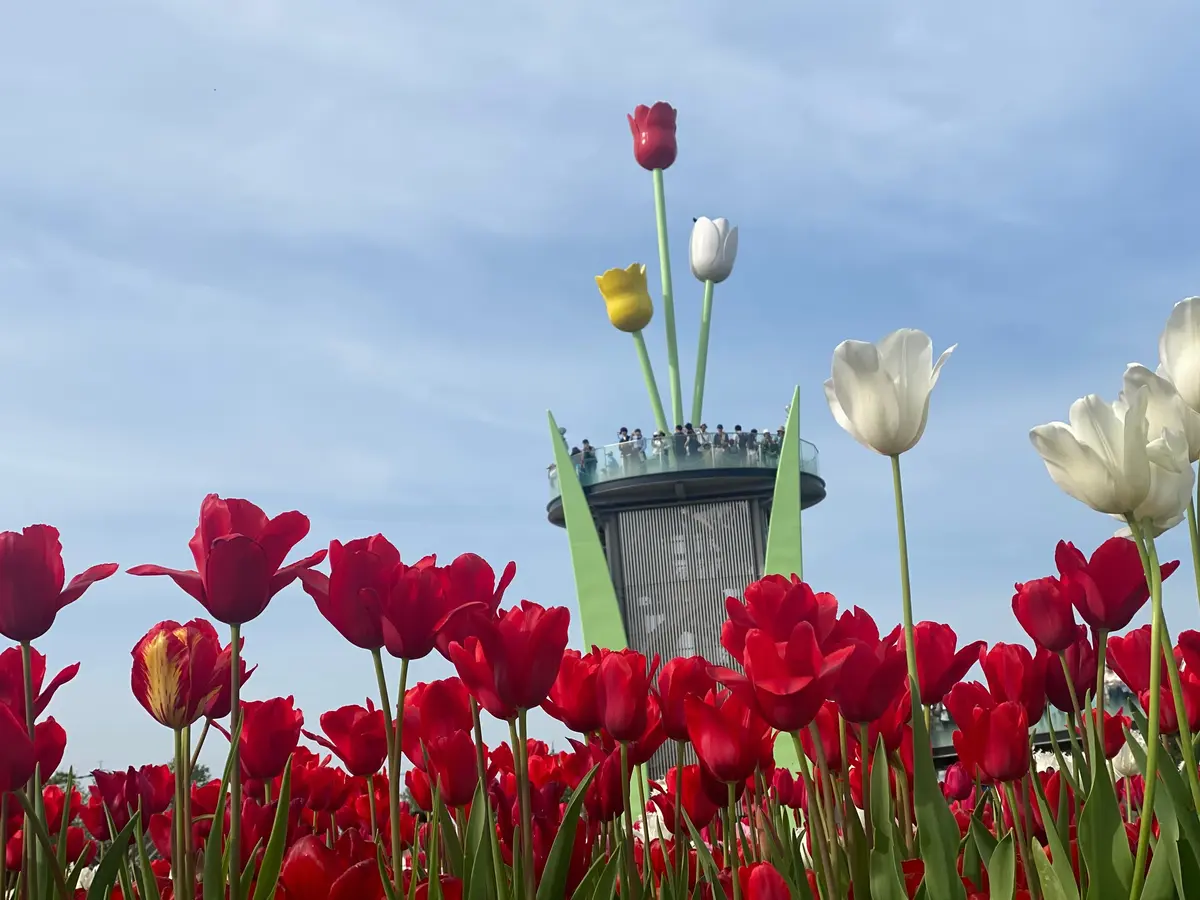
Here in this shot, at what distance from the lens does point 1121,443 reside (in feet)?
4.53

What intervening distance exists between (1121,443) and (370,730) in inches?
46.6

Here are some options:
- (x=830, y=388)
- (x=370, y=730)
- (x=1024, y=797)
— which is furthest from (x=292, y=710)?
(x=1024, y=797)

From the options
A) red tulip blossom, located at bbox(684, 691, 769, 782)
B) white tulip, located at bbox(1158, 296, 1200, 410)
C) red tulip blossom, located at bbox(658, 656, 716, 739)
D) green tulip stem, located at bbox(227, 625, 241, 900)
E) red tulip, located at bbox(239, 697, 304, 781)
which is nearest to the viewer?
green tulip stem, located at bbox(227, 625, 241, 900)

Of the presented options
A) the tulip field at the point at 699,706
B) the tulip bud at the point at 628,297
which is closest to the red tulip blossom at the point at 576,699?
the tulip field at the point at 699,706

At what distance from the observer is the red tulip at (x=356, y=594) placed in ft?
4.56

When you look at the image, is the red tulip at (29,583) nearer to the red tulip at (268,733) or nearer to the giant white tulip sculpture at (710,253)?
the red tulip at (268,733)

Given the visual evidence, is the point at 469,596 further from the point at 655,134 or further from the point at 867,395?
the point at 655,134

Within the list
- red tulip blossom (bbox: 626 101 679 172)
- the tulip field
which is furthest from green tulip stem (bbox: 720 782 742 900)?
red tulip blossom (bbox: 626 101 679 172)

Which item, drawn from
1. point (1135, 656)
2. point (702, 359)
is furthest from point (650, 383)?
point (1135, 656)

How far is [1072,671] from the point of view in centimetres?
194

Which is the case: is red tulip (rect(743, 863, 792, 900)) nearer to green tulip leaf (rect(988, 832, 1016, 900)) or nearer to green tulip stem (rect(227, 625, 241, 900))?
green tulip leaf (rect(988, 832, 1016, 900))

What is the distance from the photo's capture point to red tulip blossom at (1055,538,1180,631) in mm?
1695

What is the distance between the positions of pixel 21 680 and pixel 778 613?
101cm

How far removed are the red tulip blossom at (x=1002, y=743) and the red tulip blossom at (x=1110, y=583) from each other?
7.0 inches
